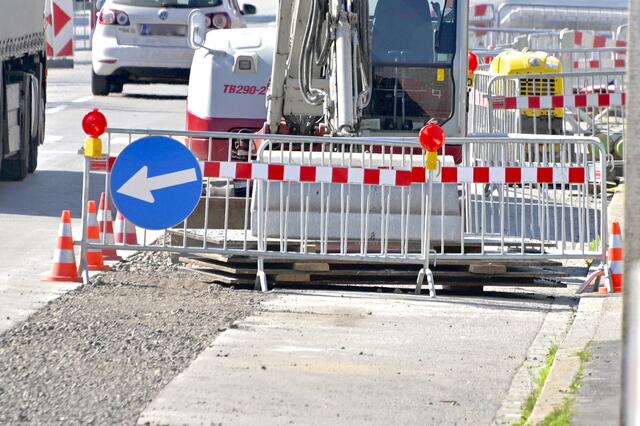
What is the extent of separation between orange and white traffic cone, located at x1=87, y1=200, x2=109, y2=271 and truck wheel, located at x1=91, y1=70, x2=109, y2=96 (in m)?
14.9

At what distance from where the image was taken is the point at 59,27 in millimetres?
31094

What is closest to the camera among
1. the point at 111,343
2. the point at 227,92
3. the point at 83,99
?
the point at 111,343

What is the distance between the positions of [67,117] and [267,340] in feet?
51.1

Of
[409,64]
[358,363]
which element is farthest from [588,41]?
[358,363]

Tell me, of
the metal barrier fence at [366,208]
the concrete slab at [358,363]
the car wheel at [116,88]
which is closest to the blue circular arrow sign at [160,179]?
the metal barrier fence at [366,208]

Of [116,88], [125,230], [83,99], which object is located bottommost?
[125,230]

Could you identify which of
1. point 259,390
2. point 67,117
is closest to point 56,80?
point 67,117

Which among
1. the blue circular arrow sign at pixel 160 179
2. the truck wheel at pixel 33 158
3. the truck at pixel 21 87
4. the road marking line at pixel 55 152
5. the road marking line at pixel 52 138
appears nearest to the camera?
the blue circular arrow sign at pixel 160 179

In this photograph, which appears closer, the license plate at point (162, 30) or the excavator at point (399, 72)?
the excavator at point (399, 72)

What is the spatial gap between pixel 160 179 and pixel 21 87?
668cm

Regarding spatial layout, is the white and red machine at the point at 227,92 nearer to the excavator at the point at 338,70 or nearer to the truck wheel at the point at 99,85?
the excavator at the point at 338,70

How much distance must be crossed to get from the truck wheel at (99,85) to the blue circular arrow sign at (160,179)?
15700 mm

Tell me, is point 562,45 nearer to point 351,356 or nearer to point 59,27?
point 59,27

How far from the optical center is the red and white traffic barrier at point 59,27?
101 ft
